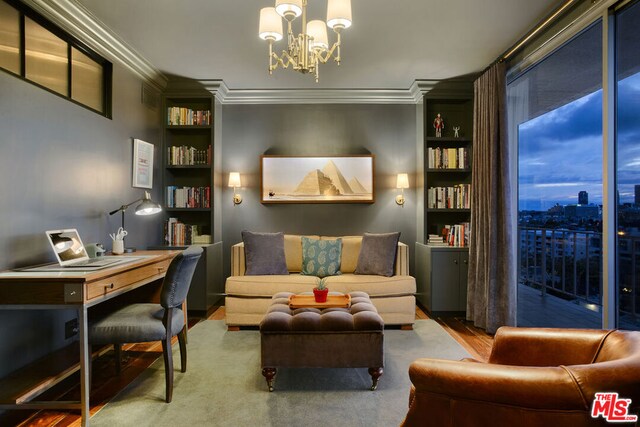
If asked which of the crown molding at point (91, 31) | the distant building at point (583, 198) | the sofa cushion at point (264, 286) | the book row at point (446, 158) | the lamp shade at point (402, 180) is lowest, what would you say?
the sofa cushion at point (264, 286)

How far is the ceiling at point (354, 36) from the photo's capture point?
2.77 metres

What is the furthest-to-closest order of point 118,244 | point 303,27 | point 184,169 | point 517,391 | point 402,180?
point 184,169 < point 402,180 < point 118,244 < point 303,27 < point 517,391

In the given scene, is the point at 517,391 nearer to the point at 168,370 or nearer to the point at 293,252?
the point at 168,370

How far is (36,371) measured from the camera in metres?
2.23

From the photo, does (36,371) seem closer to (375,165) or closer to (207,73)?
(207,73)

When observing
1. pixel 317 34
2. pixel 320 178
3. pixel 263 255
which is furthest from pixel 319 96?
pixel 317 34

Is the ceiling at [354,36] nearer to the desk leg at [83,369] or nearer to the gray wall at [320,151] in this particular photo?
the gray wall at [320,151]

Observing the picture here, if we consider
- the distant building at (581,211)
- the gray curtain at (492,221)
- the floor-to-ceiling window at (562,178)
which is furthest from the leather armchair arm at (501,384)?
the gray curtain at (492,221)

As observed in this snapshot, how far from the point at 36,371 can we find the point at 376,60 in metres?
3.79

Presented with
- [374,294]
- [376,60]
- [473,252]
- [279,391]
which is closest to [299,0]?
[376,60]

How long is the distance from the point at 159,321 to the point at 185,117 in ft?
9.58

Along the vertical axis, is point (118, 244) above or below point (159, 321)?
above

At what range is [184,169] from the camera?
4.66 m

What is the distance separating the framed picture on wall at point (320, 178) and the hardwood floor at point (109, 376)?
1.85m
